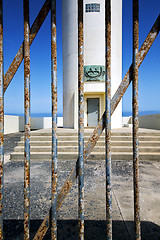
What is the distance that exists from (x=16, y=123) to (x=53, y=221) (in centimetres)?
1723

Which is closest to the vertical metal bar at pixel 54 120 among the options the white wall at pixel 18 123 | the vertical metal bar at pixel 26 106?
the vertical metal bar at pixel 26 106

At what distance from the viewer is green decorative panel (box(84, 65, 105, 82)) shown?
945 centimetres

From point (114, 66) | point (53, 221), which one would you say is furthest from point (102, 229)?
point (114, 66)

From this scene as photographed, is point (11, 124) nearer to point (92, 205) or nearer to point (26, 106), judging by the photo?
point (92, 205)

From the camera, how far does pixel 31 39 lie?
1139mm

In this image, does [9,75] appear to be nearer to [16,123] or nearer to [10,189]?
[10,189]

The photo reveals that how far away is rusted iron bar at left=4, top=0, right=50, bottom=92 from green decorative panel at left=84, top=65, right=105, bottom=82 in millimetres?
8587

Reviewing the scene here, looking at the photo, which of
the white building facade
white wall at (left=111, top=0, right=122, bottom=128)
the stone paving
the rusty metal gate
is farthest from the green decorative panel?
the rusty metal gate

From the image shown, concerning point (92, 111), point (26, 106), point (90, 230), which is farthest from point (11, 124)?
point (26, 106)

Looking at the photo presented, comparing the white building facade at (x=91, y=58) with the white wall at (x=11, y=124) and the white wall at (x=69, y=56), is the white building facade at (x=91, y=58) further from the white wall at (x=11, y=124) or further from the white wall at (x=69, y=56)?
the white wall at (x=11, y=124)

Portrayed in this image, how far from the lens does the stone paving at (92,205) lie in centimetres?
199

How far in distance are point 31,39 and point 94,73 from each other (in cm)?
876

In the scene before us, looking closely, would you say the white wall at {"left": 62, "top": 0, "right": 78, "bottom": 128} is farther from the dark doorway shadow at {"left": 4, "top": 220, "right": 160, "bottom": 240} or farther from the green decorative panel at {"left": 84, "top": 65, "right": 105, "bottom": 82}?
the dark doorway shadow at {"left": 4, "top": 220, "right": 160, "bottom": 240}

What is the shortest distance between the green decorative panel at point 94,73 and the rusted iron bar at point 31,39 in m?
8.59
